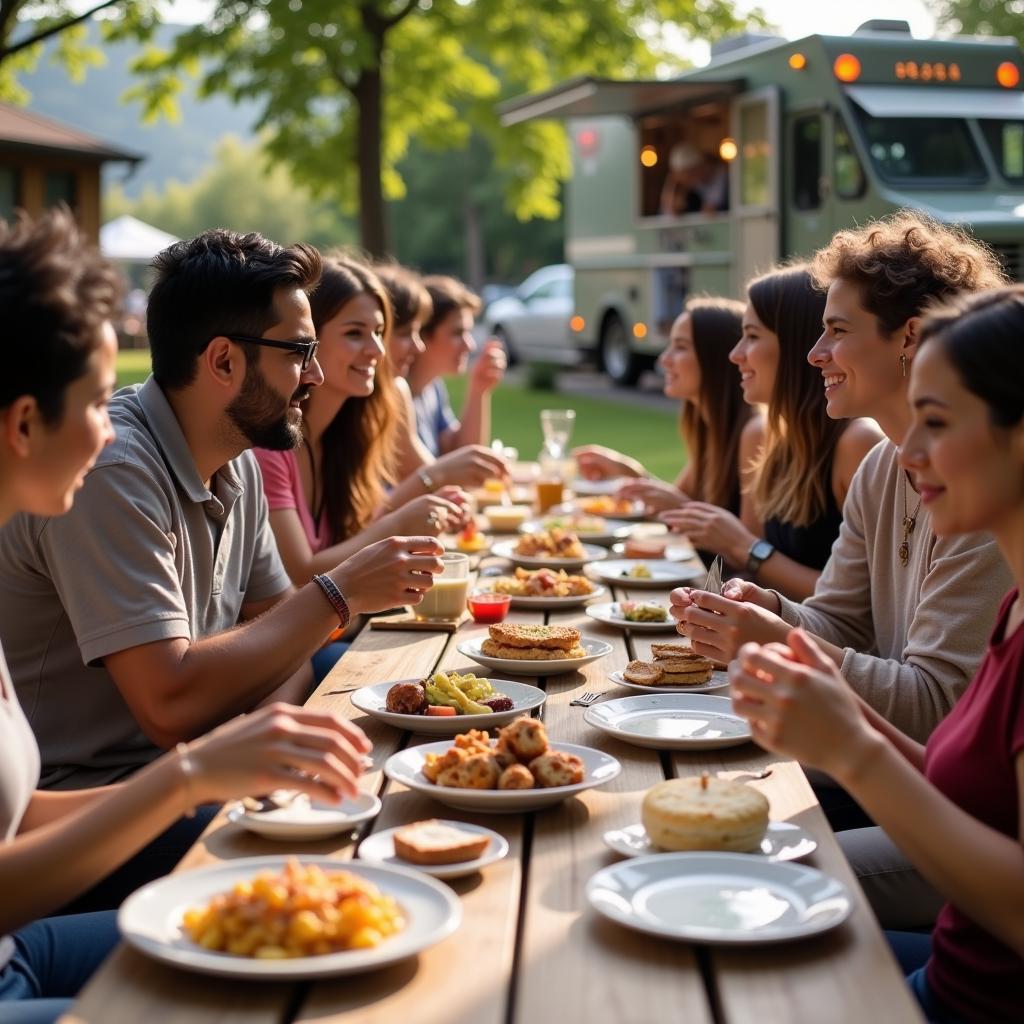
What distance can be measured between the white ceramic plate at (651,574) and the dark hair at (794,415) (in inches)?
13.3

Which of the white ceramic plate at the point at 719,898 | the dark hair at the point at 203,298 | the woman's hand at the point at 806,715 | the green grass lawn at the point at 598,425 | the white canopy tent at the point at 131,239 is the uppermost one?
the white canopy tent at the point at 131,239

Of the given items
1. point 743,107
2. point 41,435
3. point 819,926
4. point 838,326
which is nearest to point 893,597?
point 838,326

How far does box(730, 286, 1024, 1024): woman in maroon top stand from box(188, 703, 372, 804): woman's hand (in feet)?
1.77

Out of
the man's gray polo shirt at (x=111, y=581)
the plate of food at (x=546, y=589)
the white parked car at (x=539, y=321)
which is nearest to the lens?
the man's gray polo shirt at (x=111, y=581)

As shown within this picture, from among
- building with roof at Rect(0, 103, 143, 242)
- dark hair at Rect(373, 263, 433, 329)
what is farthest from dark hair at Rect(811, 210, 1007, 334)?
building with roof at Rect(0, 103, 143, 242)

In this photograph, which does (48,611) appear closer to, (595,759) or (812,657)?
(595,759)

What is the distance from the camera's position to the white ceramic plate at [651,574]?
13.4 ft

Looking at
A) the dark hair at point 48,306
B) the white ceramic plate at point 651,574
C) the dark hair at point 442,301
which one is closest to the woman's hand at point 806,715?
the dark hair at point 48,306

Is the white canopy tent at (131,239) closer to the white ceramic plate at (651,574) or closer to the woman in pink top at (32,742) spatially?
the white ceramic plate at (651,574)

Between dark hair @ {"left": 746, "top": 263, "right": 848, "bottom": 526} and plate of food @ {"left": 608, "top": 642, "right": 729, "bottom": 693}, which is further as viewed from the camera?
dark hair @ {"left": 746, "top": 263, "right": 848, "bottom": 526}

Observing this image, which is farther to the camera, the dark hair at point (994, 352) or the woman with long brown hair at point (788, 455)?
the woman with long brown hair at point (788, 455)

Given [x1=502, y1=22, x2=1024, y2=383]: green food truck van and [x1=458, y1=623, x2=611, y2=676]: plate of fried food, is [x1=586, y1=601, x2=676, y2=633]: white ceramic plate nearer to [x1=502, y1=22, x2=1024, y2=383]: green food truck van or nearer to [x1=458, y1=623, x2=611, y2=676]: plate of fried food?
[x1=458, y1=623, x2=611, y2=676]: plate of fried food

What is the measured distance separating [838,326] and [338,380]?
1845 mm

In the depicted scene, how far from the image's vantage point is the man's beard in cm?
314
